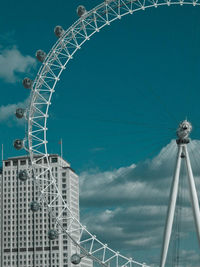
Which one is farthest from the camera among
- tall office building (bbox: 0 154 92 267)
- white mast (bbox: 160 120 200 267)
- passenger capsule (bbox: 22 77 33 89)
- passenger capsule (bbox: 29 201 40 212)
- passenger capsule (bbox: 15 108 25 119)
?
tall office building (bbox: 0 154 92 267)

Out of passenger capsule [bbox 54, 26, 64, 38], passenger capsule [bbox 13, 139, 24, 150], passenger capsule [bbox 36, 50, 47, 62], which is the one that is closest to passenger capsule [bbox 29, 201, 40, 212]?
passenger capsule [bbox 13, 139, 24, 150]

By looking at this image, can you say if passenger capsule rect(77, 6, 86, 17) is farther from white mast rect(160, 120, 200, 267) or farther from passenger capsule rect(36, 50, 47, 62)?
white mast rect(160, 120, 200, 267)

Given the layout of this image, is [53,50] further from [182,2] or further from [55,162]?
[55,162]

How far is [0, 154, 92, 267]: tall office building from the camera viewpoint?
479 feet

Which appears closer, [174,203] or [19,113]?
[174,203]

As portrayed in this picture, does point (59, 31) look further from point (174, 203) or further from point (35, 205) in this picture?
point (174, 203)

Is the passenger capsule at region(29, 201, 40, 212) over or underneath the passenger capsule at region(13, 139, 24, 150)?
underneath

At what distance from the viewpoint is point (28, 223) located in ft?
491

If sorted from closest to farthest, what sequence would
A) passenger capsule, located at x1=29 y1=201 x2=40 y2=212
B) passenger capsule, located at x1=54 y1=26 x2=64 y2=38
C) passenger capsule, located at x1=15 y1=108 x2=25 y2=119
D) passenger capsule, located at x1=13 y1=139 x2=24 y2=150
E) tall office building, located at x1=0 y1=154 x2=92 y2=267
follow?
passenger capsule, located at x1=29 y1=201 x2=40 y2=212
passenger capsule, located at x1=13 y1=139 x2=24 y2=150
passenger capsule, located at x1=15 y1=108 x2=25 y2=119
passenger capsule, located at x1=54 y1=26 x2=64 y2=38
tall office building, located at x1=0 y1=154 x2=92 y2=267

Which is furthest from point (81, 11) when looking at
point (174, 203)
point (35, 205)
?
point (174, 203)

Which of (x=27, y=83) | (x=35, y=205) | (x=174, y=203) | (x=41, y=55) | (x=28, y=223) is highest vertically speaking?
(x=28, y=223)

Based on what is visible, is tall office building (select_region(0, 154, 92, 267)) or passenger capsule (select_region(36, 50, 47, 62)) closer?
passenger capsule (select_region(36, 50, 47, 62))

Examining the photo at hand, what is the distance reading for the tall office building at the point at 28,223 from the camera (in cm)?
14588

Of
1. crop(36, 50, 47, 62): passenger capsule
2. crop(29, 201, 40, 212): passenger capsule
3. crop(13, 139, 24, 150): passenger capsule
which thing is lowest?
crop(29, 201, 40, 212): passenger capsule
